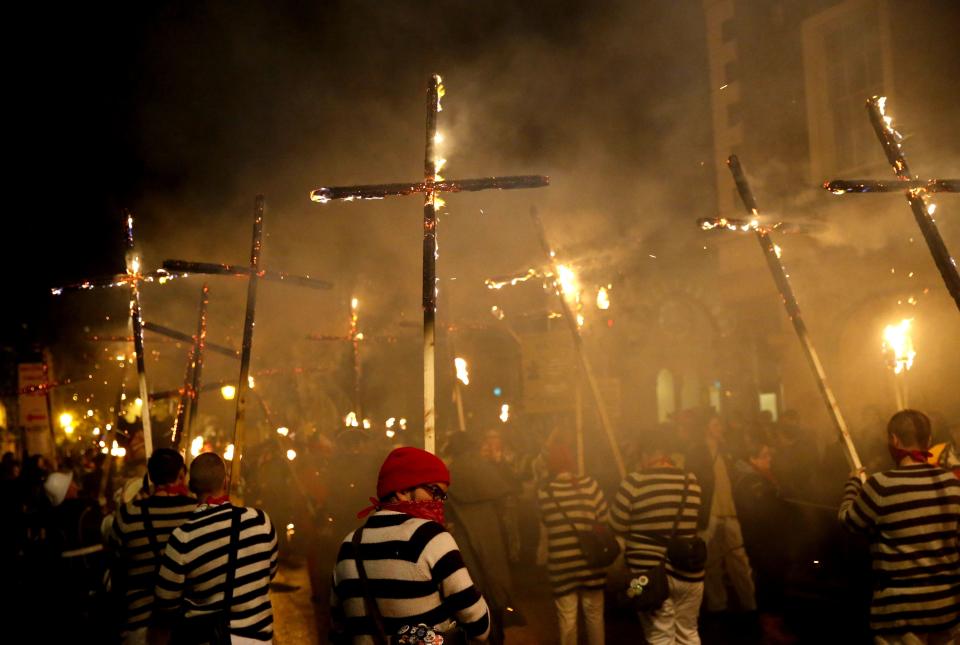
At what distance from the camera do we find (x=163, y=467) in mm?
5027

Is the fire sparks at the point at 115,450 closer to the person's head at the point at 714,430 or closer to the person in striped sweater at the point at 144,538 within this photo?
the person in striped sweater at the point at 144,538

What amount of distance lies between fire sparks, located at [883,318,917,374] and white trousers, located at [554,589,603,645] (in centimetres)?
651

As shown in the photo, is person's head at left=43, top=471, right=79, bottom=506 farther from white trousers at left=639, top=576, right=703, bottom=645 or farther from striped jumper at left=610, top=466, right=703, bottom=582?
white trousers at left=639, top=576, right=703, bottom=645

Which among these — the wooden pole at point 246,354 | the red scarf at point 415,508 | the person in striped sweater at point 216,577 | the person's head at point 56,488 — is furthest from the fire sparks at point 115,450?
the red scarf at point 415,508

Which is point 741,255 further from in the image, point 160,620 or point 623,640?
point 160,620

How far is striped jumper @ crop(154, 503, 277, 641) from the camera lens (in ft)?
13.0

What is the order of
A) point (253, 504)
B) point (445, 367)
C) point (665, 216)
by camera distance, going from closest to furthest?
point (253, 504) → point (665, 216) → point (445, 367)

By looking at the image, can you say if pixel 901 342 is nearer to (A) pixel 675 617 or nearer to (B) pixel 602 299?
(A) pixel 675 617

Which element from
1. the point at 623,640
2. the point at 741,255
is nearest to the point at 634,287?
the point at 741,255

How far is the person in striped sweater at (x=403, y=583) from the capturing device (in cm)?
311

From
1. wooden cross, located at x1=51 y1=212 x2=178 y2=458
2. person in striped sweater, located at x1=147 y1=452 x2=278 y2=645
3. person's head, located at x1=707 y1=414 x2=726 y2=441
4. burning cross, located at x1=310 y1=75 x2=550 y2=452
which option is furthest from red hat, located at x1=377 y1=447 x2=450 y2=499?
person's head, located at x1=707 y1=414 x2=726 y2=441

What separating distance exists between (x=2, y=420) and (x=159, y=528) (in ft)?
106

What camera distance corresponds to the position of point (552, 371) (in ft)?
41.0

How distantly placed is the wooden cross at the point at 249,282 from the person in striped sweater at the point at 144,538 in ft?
3.24
